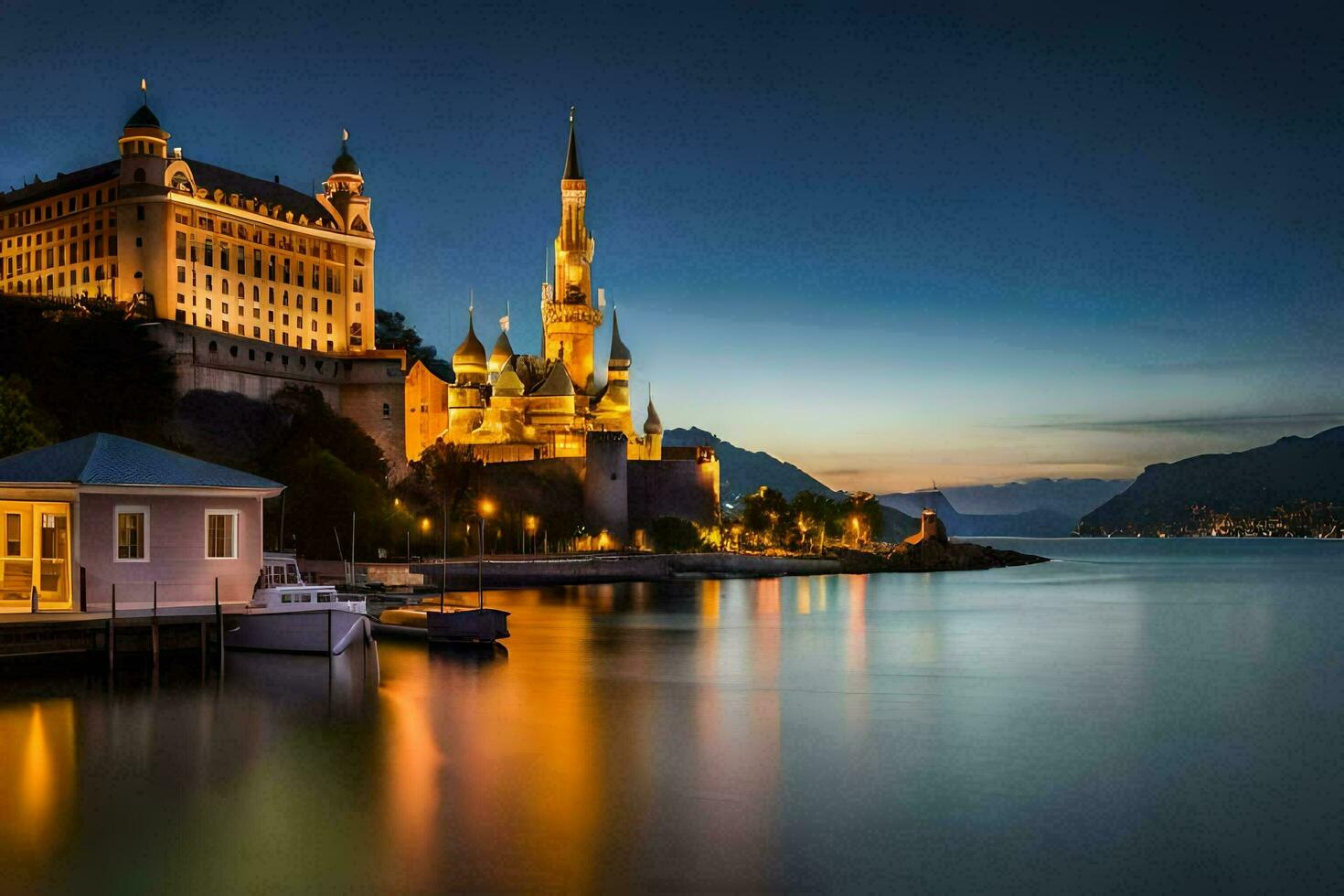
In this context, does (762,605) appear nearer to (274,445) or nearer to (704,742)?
(274,445)

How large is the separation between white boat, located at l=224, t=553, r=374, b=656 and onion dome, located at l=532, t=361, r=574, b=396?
57731 mm

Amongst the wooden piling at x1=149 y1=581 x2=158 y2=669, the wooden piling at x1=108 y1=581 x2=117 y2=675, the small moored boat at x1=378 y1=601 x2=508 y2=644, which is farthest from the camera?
the small moored boat at x1=378 y1=601 x2=508 y2=644

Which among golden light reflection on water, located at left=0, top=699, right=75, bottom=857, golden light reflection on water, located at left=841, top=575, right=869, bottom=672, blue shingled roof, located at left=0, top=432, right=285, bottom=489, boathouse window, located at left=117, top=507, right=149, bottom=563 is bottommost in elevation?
golden light reflection on water, located at left=841, top=575, right=869, bottom=672

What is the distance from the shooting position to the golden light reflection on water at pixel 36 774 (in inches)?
611

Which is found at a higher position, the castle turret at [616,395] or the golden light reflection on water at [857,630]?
the castle turret at [616,395]

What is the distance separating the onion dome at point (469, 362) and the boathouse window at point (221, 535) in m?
60.6

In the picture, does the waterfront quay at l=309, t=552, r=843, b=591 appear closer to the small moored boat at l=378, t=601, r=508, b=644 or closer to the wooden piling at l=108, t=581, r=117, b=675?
the small moored boat at l=378, t=601, r=508, b=644

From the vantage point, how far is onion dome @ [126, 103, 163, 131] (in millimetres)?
67312

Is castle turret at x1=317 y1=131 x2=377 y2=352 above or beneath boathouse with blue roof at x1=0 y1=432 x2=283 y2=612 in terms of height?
above

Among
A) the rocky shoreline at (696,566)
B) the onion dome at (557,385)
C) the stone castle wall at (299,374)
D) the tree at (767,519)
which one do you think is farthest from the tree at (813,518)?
the stone castle wall at (299,374)

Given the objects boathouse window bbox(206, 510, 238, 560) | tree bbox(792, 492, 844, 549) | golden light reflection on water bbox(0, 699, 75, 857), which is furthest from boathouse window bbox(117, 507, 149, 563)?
tree bbox(792, 492, 844, 549)

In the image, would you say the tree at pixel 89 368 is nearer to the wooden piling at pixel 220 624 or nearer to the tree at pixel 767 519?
the wooden piling at pixel 220 624

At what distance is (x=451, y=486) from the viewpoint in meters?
71.0

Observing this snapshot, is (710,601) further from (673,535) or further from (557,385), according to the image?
(557,385)
